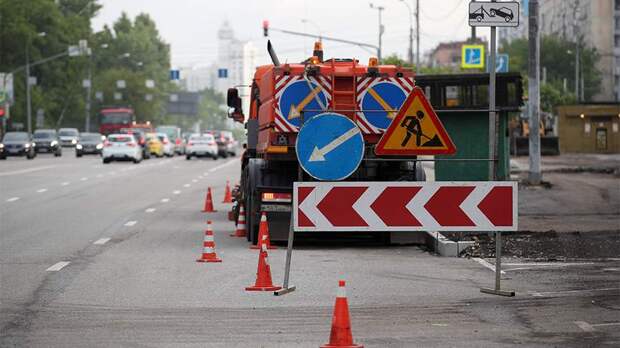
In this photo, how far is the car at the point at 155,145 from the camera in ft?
270

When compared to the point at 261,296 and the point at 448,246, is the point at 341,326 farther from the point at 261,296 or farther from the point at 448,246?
the point at 448,246

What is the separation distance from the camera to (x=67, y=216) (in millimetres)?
27344

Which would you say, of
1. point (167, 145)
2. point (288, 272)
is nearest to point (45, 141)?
point (167, 145)

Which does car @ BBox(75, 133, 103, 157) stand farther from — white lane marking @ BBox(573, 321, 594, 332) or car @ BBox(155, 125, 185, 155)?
white lane marking @ BBox(573, 321, 594, 332)

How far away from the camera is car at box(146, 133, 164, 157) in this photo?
82.4 m

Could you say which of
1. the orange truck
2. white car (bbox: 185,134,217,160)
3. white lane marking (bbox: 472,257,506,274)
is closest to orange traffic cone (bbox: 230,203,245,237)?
the orange truck

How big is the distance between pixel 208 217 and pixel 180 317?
51.4 ft

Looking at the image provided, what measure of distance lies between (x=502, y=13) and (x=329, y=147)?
96.0 inches

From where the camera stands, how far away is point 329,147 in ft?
44.8

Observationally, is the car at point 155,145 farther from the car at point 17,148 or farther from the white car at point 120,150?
the white car at point 120,150

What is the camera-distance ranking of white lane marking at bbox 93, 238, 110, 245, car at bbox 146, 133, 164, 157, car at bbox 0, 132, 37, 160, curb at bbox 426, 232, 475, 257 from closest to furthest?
curb at bbox 426, 232, 475, 257 < white lane marking at bbox 93, 238, 110, 245 < car at bbox 0, 132, 37, 160 < car at bbox 146, 133, 164, 157

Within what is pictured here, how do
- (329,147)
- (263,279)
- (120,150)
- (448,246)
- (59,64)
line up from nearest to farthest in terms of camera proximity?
(329,147) → (263,279) → (448,246) → (120,150) → (59,64)

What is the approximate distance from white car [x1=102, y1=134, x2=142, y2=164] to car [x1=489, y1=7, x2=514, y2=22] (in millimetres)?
53514

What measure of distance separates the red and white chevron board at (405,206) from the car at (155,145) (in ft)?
225
